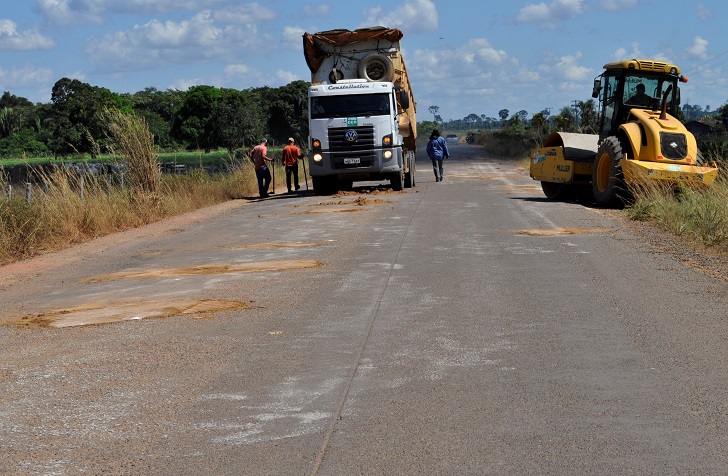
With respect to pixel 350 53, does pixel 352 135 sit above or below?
below

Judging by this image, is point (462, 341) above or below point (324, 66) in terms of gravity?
below

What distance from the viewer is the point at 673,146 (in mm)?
19641

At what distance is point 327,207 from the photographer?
72.1ft

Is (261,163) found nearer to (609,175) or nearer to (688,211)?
(609,175)

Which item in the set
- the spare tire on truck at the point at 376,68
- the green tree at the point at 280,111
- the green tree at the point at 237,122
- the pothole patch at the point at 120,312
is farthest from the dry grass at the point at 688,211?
the green tree at the point at 280,111

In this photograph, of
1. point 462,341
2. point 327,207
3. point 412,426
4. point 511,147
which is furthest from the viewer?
point 511,147

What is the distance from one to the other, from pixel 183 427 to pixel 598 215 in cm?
1457

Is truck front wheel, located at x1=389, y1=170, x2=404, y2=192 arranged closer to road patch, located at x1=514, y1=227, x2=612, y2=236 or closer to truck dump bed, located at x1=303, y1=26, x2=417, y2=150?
truck dump bed, located at x1=303, y1=26, x2=417, y2=150

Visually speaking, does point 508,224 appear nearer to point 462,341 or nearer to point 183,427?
point 462,341

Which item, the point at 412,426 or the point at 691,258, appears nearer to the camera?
the point at 412,426

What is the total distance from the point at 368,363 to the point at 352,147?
1930 centimetres

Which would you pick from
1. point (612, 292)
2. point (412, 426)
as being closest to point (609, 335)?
point (612, 292)

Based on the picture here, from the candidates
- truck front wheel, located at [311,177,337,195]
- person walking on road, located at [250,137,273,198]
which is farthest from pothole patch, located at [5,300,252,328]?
person walking on road, located at [250,137,273,198]

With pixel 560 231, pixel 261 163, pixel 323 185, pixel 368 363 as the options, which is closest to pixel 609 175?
pixel 560 231
